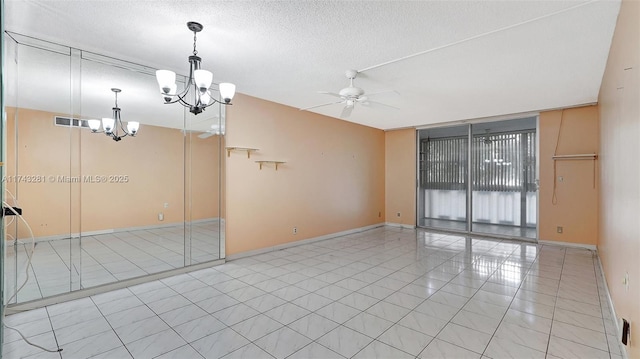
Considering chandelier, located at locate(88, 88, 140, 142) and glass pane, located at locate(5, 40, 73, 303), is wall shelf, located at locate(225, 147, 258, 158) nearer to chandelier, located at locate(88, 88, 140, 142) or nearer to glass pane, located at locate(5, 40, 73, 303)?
chandelier, located at locate(88, 88, 140, 142)

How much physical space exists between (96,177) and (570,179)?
7.48 metres

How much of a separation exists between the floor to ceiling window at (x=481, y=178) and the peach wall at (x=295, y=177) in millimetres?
1411

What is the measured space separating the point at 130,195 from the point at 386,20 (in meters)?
3.57

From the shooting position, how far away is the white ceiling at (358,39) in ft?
7.78

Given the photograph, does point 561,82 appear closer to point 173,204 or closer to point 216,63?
point 216,63

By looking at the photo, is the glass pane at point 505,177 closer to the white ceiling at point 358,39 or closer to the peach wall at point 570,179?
the peach wall at point 570,179

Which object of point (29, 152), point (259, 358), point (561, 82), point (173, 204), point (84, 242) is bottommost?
point (259, 358)

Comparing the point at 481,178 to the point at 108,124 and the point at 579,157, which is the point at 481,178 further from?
the point at 108,124

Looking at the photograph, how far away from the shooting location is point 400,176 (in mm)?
7668

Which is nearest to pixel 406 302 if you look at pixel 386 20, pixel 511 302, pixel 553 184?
pixel 511 302

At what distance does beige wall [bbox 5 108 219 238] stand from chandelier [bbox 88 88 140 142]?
7 centimetres

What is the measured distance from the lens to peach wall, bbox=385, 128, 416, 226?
293 inches

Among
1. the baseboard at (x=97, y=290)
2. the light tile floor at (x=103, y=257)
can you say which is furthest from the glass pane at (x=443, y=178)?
the baseboard at (x=97, y=290)

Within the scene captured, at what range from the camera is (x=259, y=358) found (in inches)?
82.2
